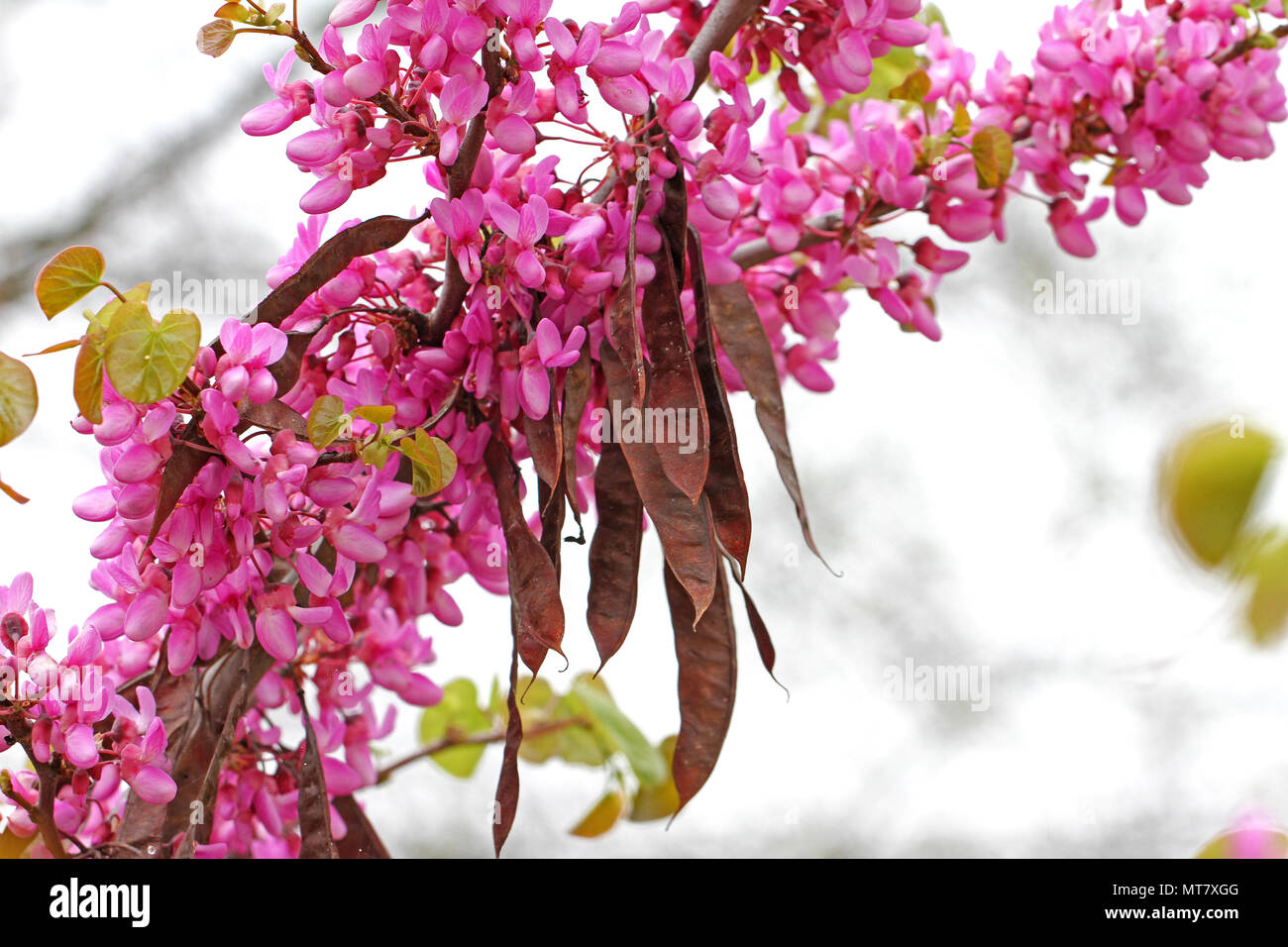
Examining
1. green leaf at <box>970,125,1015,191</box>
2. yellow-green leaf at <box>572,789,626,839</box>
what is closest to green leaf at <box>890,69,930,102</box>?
green leaf at <box>970,125,1015,191</box>

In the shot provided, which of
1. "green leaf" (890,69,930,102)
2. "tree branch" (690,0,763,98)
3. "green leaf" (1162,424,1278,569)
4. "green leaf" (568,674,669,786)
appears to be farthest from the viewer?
"green leaf" (568,674,669,786)

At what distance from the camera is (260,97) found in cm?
224

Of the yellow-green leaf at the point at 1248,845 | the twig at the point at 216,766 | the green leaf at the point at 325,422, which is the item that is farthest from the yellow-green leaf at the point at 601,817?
the yellow-green leaf at the point at 1248,845

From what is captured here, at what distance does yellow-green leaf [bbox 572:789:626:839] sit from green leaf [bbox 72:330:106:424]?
52 centimetres

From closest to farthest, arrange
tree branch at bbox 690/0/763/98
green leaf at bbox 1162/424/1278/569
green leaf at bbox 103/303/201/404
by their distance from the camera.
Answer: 1. green leaf at bbox 1162/424/1278/569
2. green leaf at bbox 103/303/201/404
3. tree branch at bbox 690/0/763/98

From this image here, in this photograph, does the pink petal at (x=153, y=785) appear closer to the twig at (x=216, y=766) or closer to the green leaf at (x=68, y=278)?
the twig at (x=216, y=766)

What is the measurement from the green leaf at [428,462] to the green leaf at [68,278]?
121mm

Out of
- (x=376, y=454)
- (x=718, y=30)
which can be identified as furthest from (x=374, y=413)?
(x=718, y=30)

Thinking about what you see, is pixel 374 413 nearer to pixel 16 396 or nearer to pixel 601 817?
pixel 16 396

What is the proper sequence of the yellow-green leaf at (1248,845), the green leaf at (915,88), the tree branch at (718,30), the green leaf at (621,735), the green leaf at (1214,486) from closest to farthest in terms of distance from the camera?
the green leaf at (1214,486) < the yellow-green leaf at (1248,845) < the tree branch at (718,30) < the green leaf at (915,88) < the green leaf at (621,735)

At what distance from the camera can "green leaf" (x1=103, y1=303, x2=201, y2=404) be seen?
0.37 metres

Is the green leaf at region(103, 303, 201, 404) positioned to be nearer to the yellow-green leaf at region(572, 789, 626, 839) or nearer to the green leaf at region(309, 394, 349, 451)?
the green leaf at region(309, 394, 349, 451)

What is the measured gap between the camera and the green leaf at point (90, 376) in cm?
37
